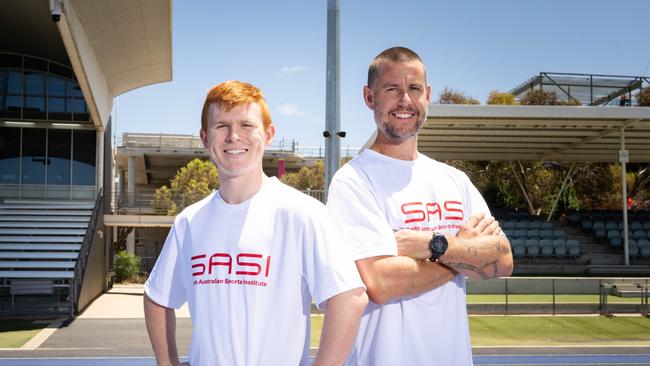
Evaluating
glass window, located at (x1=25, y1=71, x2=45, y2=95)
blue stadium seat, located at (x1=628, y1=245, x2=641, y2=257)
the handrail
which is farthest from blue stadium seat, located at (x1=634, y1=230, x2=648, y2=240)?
glass window, located at (x1=25, y1=71, x2=45, y2=95)

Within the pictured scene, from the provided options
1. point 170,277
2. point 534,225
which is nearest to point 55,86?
point 534,225

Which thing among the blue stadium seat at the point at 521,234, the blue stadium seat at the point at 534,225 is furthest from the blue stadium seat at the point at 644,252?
the blue stadium seat at the point at 521,234

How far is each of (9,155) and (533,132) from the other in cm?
1896

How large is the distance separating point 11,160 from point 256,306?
24418 millimetres

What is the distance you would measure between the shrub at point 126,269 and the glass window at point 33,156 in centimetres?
610

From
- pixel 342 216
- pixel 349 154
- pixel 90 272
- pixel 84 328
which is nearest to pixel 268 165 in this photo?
pixel 349 154

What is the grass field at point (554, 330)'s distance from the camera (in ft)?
39.2

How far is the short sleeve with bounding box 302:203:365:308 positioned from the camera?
2590 millimetres

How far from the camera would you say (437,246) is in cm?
305

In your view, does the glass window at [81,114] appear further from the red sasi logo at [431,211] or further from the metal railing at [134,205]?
the red sasi logo at [431,211]

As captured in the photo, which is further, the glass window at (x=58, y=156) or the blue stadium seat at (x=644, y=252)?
the blue stadium seat at (x=644, y=252)

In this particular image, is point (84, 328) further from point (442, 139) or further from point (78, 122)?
point (442, 139)

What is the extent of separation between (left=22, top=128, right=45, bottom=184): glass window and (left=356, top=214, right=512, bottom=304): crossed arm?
23936 millimetres

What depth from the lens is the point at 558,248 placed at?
24.5m
